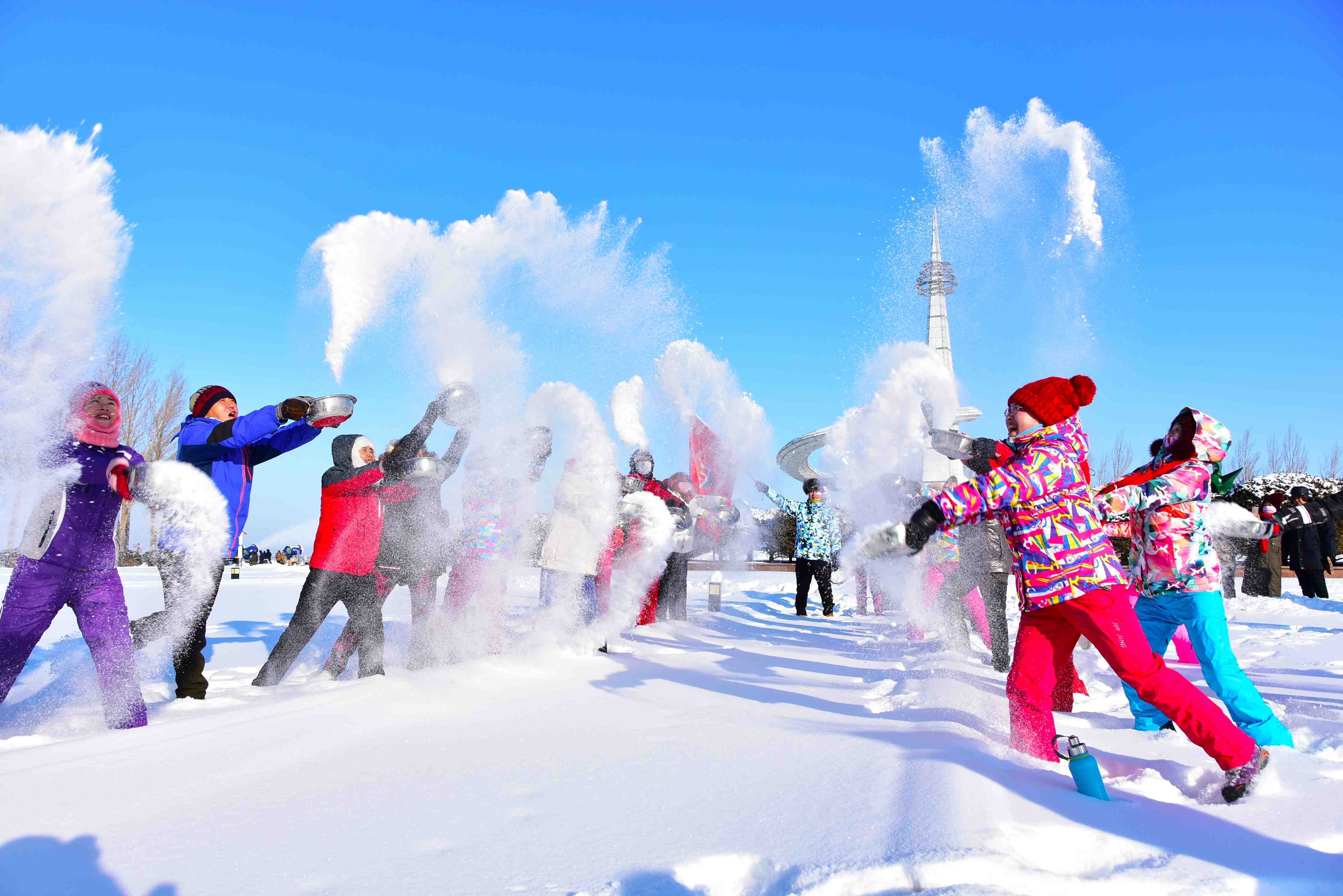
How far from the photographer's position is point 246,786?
9.37 ft

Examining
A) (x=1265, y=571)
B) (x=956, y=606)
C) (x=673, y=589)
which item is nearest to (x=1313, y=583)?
(x=1265, y=571)

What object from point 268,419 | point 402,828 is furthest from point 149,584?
point 402,828

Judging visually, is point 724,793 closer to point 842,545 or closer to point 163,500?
point 163,500

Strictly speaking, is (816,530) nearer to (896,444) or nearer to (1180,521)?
(896,444)

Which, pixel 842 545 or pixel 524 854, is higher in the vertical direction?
pixel 842 545

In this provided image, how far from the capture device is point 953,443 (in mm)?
4785

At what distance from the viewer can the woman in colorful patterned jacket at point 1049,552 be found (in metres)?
3.01

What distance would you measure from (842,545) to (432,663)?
6603 millimetres

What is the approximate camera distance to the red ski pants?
9.24 ft

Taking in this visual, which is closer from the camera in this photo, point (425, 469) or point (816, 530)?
point (425, 469)

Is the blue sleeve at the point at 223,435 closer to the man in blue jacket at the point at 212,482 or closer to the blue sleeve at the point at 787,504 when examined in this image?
the man in blue jacket at the point at 212,482

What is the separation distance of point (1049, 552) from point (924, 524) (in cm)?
53

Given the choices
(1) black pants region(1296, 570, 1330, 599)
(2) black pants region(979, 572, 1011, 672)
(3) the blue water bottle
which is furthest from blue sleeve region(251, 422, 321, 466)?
(1) black pants region(1296, 570, 1330, 599)

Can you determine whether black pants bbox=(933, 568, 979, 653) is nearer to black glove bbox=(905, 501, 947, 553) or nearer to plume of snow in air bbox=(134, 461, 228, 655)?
black glove bbox=(905, 501, 947, 553)
